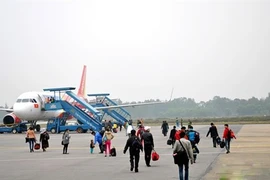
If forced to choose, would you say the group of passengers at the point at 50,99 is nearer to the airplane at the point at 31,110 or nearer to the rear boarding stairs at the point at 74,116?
the airplane at the point at 31,110

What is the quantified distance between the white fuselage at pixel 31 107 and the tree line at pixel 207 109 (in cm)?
11112

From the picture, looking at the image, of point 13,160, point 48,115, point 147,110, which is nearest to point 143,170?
point 13,160

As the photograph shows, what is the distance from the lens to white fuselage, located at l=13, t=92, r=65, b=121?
48.5 metres

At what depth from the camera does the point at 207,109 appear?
171 meters

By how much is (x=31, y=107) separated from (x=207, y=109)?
12827cm

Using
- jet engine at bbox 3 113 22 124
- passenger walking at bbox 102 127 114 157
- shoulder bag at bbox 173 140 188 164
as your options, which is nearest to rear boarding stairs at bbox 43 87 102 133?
jet engine at bbox 3 113 22 124

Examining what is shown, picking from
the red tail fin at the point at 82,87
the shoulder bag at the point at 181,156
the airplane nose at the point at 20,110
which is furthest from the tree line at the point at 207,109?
the shoulder bag at the point at 181,156

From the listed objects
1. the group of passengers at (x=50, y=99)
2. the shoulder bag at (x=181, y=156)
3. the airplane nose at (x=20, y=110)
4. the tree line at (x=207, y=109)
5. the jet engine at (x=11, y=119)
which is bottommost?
the shoulder bag at (x=181, y=156)

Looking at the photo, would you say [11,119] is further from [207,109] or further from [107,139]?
[207,109]

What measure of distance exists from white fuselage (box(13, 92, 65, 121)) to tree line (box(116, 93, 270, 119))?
111115 millimetres

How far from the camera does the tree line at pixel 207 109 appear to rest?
16062 cm

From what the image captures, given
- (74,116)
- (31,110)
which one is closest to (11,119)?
(31,110)

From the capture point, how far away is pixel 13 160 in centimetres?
2084

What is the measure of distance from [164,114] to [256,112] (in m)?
31.7
